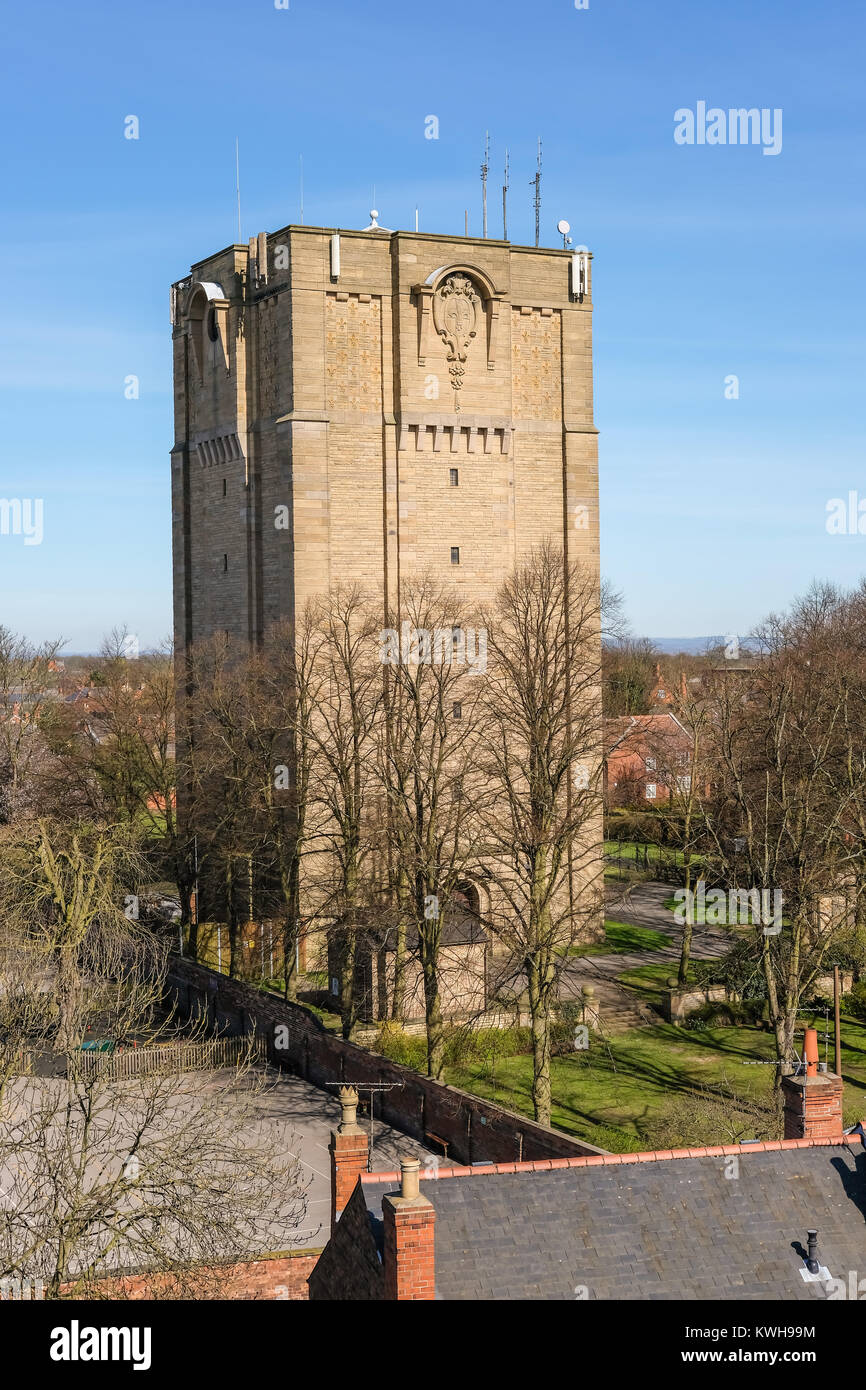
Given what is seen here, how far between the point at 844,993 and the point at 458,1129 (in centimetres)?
1588

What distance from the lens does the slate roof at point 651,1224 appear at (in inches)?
723

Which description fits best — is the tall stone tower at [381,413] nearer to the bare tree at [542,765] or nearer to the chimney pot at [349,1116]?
the bare tree at [542,765]

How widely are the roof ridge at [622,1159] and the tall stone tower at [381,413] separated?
28.8m

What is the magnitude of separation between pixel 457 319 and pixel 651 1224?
35.0 m

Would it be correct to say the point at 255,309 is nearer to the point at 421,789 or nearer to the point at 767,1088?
the point at 421,789

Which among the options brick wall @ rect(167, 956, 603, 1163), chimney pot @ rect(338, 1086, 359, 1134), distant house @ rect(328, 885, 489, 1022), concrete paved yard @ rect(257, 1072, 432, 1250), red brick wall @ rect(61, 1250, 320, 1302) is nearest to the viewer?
red brick wall @ rect(61, 1250, 320, 1302)

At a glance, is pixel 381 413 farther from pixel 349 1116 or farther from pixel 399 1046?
pixel 349 1116

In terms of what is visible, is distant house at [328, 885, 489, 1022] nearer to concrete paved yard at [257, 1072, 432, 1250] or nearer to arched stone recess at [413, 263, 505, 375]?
concrete paved yard at [257, 1072, 432, 1250]

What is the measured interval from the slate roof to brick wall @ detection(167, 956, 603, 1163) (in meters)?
8.33

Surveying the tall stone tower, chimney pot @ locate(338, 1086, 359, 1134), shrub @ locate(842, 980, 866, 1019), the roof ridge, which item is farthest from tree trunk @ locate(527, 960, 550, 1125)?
the tall stone tower

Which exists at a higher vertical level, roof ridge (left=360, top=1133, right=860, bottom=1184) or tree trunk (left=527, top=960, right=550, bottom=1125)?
roof ridge (left=360, top=1133, right=860, bottom=1184)

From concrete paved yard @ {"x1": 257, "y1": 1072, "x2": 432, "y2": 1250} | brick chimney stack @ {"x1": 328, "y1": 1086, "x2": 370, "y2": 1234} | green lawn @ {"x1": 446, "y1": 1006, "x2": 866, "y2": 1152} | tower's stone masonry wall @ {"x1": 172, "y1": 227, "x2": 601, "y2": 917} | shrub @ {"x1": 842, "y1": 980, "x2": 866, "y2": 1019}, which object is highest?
tower's stone masonry wall @ {"x1": 172, "y1": 227, "x2": 601, "y2": 917}

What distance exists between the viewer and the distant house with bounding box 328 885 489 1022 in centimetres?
4022

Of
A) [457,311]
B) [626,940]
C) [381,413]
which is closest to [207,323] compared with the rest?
[381,413]
